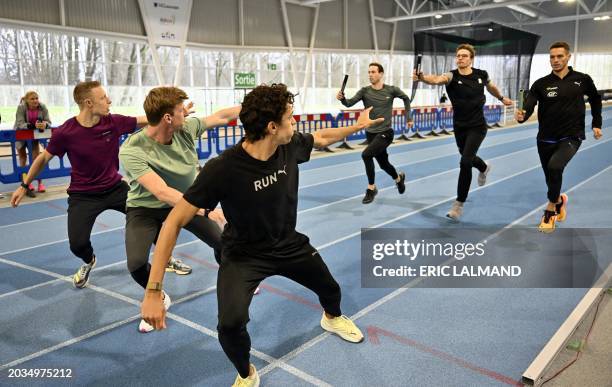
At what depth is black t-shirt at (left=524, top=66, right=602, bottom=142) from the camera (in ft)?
19.0

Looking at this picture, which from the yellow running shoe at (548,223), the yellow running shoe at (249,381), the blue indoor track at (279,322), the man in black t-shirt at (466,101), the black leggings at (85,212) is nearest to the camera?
the yellow running shoe at (249,381)

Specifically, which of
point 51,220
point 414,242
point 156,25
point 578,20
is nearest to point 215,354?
point 414,242

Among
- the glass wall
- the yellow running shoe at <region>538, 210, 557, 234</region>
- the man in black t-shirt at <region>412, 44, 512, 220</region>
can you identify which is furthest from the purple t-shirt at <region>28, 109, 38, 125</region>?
the glass wall

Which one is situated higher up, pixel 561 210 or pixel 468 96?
pixel 468 96

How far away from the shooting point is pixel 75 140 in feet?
15.0

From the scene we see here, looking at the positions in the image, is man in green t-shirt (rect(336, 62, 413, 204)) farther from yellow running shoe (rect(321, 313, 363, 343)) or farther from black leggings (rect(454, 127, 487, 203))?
yellow running shoe (rect(321, 313, 363, 343))

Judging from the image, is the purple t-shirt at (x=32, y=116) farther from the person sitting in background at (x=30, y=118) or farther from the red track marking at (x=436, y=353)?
the red track marking at (x=436, y=353)

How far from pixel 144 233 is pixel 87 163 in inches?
46.7

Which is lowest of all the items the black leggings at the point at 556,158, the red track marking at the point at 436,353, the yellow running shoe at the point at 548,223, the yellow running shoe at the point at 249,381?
the red track marking at the point at 436,353

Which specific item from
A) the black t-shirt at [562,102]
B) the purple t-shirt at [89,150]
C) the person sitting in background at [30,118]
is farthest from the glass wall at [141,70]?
the black t-shirt at [562,102]

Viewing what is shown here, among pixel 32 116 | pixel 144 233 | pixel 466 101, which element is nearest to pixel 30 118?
pixel 32 116

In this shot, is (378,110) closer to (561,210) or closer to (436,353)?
(561,210)

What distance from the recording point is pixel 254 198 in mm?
2877

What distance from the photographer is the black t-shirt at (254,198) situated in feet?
9.00
